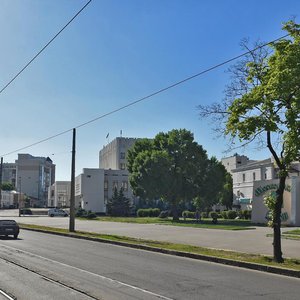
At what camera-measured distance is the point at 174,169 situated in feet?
216

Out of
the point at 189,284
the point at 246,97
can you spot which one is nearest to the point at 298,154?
the point at 246,97

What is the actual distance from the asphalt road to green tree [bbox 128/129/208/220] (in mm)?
47173

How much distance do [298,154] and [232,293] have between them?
6965mm

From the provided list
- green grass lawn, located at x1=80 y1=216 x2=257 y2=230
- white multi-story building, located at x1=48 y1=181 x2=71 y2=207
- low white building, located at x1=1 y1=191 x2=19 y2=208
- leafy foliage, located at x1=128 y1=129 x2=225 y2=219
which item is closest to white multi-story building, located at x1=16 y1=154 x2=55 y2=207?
low white building, located at x1=1 y1=191 x2=19 y2=208

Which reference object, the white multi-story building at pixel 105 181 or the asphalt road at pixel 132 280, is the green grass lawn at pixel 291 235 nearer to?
the asphalt road at pixel 132 280

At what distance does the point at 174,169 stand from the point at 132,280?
178 feet

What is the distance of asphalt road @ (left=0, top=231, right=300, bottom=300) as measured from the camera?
9.77 m

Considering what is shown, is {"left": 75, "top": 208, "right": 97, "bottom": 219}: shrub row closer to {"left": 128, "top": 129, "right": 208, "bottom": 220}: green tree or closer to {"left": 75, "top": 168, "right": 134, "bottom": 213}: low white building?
{"left": 128, "top": 129, "right": 208, "bottom": 220}: green tree

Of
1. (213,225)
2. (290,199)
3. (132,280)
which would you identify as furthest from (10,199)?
(132,280)

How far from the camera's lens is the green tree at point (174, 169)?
64.5 m

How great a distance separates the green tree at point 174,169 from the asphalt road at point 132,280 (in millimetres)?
47173

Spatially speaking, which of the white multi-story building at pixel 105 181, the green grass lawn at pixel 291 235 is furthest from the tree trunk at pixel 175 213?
the white multi-story building at pixel 105 181

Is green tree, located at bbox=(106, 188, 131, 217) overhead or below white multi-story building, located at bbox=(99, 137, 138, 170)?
below

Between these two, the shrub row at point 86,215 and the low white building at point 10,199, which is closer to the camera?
the shrub row at point 86,215
